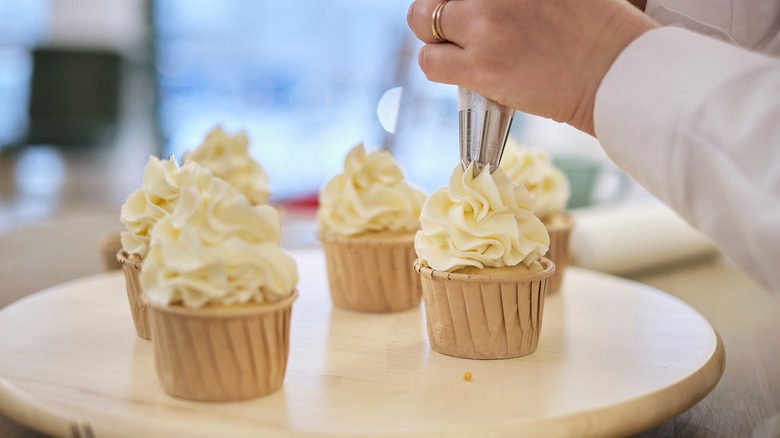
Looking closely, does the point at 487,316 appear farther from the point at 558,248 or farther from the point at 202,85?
the point at 202,85

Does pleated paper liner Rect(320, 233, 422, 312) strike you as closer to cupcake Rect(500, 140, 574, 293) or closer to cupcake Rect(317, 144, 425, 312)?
cupcake Rect(317, 144, 425, 312)

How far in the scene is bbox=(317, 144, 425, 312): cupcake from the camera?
4.78 feet

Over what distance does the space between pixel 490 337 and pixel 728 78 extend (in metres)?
0.52

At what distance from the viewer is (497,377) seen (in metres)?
1.06

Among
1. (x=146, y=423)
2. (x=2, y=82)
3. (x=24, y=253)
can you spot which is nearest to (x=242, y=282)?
(x=146, y=423)

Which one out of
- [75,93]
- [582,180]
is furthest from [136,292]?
[75,93]

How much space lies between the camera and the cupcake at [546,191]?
1.63m

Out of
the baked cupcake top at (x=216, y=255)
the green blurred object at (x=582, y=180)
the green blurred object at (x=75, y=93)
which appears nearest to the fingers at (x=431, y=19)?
the baked cupcake top at (x=216, y=255)

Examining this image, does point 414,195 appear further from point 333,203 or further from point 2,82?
point 2,82

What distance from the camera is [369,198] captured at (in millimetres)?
1506

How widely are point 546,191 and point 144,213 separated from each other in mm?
863

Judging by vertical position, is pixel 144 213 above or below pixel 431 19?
below

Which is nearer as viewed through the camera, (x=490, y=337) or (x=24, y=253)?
(x=490, y=337)

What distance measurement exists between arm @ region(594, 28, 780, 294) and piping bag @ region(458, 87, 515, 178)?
9.1 inches
